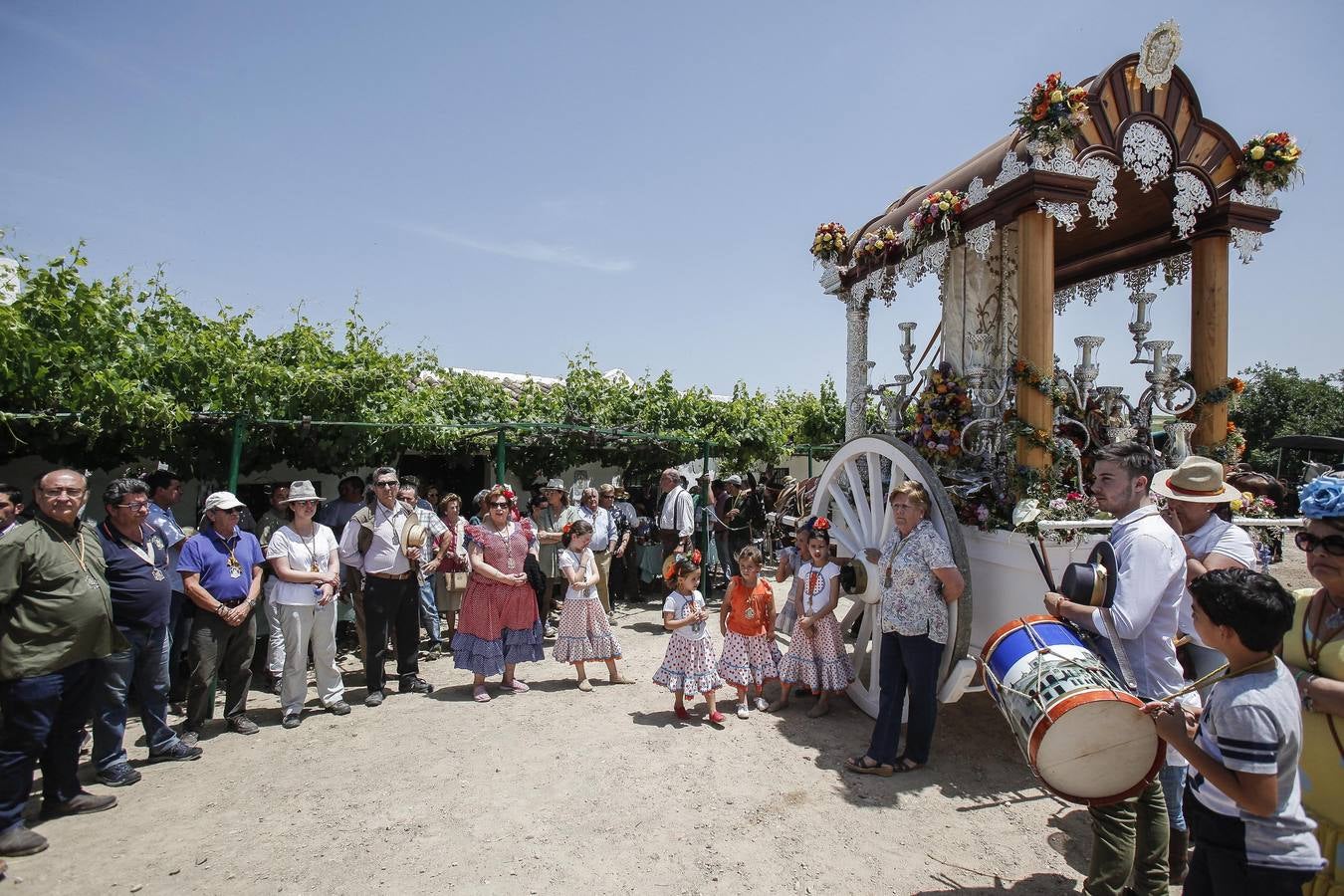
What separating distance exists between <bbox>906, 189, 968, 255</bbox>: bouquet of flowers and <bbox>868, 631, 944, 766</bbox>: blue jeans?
2.67m

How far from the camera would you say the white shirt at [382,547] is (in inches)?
210

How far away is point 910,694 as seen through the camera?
160 inches

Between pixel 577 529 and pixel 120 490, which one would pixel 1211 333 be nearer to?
pixel 577 529

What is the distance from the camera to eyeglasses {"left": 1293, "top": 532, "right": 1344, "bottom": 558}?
80.0 inches

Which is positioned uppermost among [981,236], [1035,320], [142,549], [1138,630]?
[981,236]

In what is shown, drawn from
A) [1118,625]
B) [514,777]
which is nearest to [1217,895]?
[1118,625]

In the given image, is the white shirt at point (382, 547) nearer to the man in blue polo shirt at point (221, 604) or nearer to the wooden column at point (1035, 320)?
the man in blue polo shirt at point (221, 604)

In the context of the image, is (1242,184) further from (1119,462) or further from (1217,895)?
(1217,895)

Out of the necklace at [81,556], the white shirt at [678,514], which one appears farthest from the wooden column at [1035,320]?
the necklace at [81,556]

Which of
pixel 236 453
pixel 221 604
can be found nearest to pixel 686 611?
pixel 221 604

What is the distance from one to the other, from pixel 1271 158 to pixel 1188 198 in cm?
63

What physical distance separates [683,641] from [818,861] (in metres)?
1.91

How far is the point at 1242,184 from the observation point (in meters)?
4.89

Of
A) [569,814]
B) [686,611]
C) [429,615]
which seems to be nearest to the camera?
[569,814]
